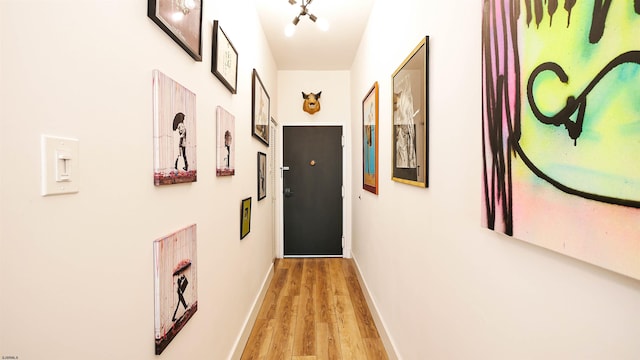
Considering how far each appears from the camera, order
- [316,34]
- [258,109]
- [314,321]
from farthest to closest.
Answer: [316,34] → [258,109] → [314,321]

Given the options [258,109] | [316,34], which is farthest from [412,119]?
[316,34]

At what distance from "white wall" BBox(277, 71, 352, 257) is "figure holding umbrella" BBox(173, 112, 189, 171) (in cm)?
331

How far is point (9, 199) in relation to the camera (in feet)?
1.82

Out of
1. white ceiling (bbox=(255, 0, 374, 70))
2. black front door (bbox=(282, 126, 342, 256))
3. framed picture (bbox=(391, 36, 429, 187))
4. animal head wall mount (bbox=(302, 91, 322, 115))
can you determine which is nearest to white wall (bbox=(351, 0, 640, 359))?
framed picture (bbox=(391, 36, 429, 187))

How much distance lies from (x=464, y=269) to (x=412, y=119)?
2.81ft

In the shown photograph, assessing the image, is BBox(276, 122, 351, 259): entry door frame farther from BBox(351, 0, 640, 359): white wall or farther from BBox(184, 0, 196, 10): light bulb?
BBox(184, 0, 196, 10): light bulb

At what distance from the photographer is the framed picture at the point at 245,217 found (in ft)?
7.50

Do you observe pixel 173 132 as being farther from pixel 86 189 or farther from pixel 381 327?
pixel 381 327

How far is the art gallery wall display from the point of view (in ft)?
3.40

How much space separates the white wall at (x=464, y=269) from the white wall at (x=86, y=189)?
1.05m

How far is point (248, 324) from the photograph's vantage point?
2.41m

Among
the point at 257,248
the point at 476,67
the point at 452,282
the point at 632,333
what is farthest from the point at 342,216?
the point at 632,333

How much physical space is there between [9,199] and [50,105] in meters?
0.20

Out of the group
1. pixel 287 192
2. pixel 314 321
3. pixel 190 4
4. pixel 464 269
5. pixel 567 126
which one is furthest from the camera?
pixel 287 192
